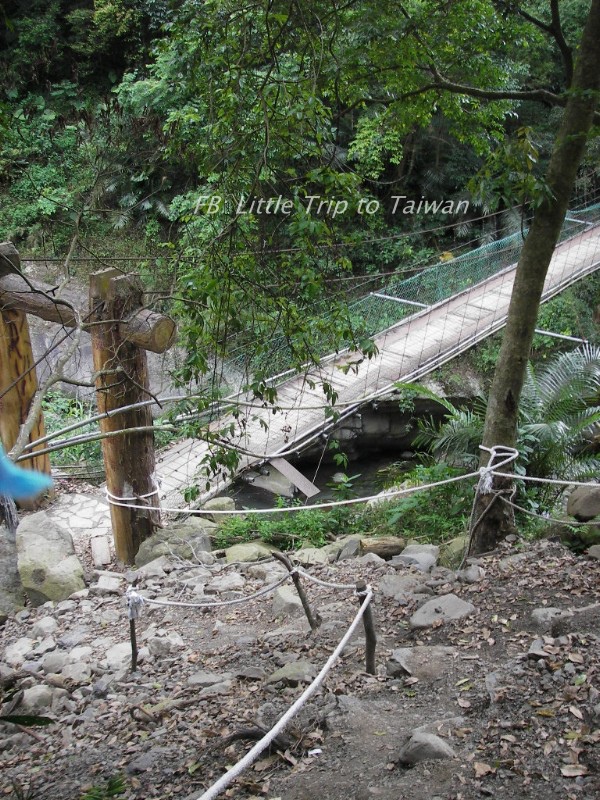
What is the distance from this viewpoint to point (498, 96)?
354cm

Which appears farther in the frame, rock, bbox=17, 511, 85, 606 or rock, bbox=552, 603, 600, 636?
rock, bbox=17, 511, 85, 606

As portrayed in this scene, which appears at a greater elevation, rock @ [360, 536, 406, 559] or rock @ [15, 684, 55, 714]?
rock @ [15, 684, 55, 714]

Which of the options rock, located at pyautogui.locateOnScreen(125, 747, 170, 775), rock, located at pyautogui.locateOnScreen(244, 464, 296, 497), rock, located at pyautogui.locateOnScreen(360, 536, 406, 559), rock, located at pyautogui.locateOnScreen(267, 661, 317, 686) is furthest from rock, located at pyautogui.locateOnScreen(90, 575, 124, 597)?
rock, located at pyautogui.locateOnScreen(244, 464, 296, 497)

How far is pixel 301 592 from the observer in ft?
9.20

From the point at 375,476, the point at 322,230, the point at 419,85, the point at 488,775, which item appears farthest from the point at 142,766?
the point at 375,476

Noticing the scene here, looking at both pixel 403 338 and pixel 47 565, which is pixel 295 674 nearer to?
pixel 47 565

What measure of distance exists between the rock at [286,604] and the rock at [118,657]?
0.73 meters

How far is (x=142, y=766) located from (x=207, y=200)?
1986mm

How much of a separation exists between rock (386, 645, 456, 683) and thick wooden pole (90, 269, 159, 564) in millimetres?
1875

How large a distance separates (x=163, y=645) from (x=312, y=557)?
1363 mm

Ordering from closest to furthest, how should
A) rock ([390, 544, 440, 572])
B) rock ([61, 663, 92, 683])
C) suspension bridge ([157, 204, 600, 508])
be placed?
rock ([61, 663, 92, 683]) < rock ([390, 544, 440, 572]) < suspension bridge ([157, 204, 600, 508])

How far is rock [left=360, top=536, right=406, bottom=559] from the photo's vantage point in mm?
4309

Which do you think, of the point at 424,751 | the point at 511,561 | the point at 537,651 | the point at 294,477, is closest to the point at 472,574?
the point at 511,561

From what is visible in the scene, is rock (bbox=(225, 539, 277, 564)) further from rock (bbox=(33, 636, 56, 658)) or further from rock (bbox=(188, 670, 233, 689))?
rock (bbox=(188, 670, 233, 689))
